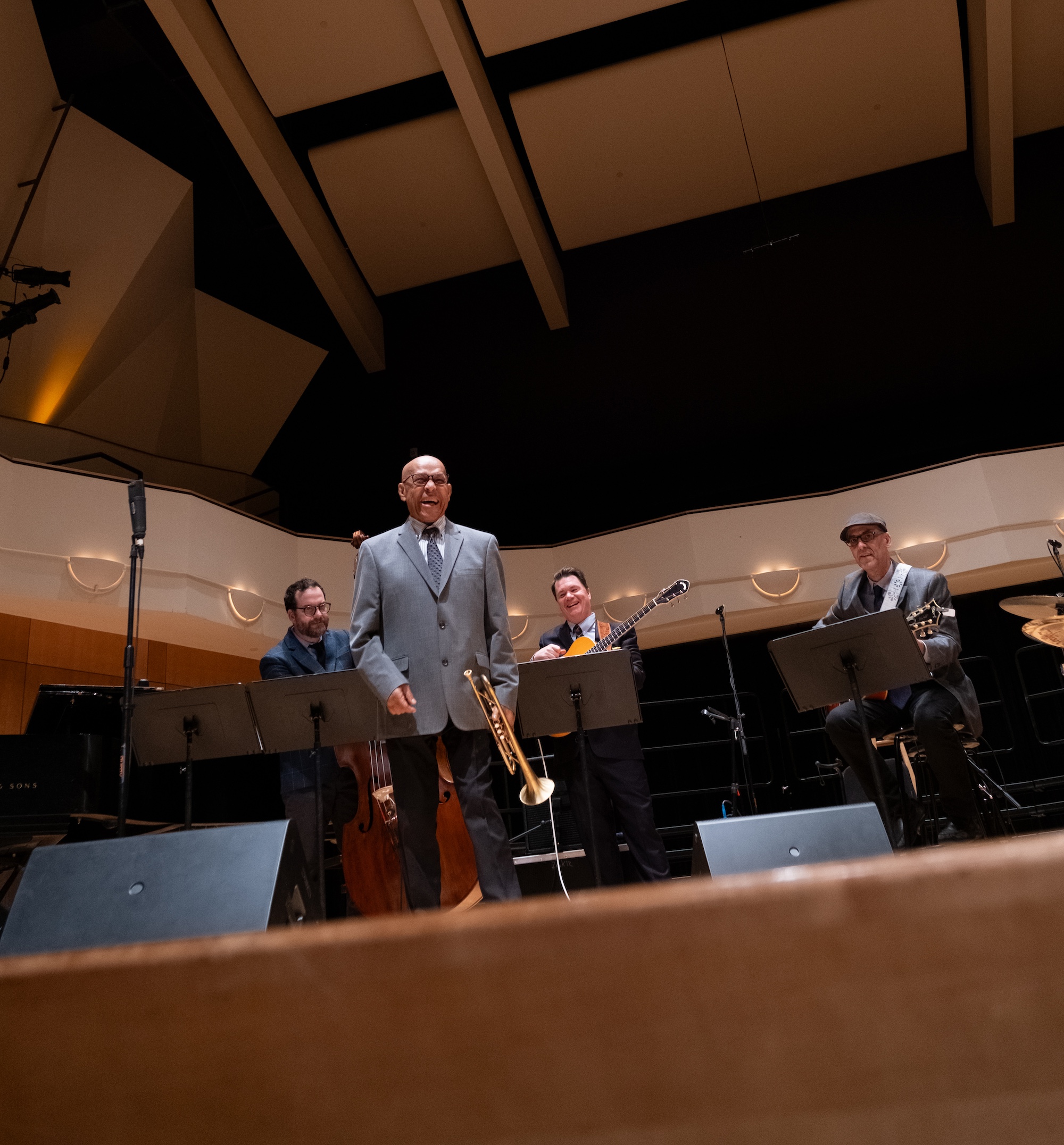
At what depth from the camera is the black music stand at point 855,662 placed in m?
3.41

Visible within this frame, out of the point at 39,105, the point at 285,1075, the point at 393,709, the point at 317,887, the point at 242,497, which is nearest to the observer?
the point at 285,1075

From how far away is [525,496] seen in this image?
11664 mm

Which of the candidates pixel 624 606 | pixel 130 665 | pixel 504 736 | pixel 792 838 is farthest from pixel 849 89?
pixel 792 838

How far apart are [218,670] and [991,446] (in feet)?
28.7

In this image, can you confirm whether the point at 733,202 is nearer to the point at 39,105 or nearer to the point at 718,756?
the point at 718,756

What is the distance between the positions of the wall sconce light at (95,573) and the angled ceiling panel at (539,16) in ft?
20.0

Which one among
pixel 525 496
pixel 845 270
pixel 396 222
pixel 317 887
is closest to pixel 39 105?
pixel 396 222

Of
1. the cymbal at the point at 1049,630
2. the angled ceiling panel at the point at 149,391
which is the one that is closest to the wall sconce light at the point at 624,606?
the angled ceiling panel at the point at 149,391

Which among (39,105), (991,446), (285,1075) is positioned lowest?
(285,1075)

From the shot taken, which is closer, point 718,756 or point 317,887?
point 317,887

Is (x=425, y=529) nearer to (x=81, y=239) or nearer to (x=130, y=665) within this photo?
(x=130, y=665)

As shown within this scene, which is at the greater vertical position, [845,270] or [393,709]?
[845,270]

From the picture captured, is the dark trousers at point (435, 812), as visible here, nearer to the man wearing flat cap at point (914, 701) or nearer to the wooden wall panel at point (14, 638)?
the man wearing flat cap at point (914, 701)

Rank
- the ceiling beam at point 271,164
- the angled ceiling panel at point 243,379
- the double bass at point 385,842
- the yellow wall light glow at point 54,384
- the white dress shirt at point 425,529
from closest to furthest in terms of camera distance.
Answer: the double bass at point 385,842
the white dress shirt at point 425,529
the ceiling beam at point 271,164
the yellow wall light glow at point 54,384
the angled ceiling panel at point 243,379
